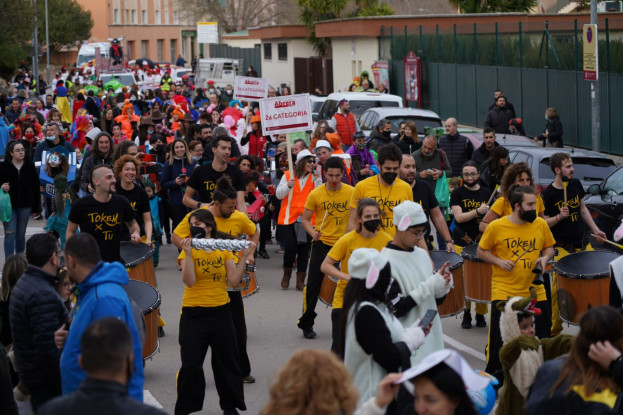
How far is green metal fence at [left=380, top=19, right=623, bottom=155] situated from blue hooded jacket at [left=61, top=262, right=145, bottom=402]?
807 inches

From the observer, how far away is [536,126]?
2978cm

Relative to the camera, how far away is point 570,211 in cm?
1038

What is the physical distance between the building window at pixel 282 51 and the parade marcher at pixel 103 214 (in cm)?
4553

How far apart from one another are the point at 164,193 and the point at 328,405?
1178 centimetres

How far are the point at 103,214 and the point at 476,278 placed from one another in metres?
3.38

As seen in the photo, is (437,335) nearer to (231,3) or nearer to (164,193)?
(164,193)

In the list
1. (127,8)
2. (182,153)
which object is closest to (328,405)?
(182,153)

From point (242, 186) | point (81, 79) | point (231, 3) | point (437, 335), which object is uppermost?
point (231, 3)

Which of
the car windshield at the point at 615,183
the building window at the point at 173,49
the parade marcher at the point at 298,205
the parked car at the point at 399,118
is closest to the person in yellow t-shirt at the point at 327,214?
the parade marcher at the point at 298,205

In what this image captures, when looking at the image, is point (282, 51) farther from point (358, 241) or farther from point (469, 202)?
point (358, 241)

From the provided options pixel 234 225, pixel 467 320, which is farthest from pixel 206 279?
pixel 467 320

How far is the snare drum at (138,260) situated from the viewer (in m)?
9.95

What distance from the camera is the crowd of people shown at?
4512 millimetres

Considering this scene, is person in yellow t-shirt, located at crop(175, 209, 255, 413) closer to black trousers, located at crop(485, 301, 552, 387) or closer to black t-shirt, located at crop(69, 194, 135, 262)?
black t-shirt, located at crop(69, 194, 135, 262)
